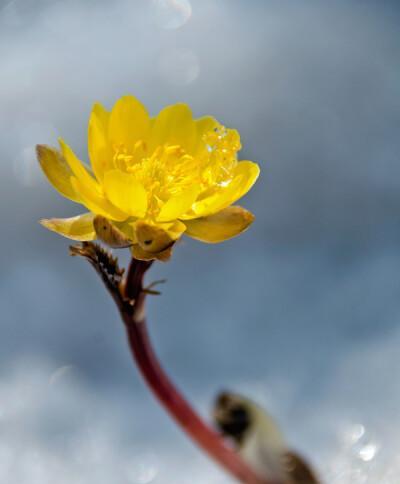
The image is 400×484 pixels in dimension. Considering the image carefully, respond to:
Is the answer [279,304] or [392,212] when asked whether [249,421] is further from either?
[392,212]

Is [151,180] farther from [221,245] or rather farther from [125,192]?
[221,245]

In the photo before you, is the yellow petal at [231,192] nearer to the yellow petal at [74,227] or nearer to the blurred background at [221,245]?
the yellow petal at [74,227]

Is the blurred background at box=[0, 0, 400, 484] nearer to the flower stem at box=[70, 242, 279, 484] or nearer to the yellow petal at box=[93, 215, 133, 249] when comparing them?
the flower stem at box=[70, 242, 279, 484]

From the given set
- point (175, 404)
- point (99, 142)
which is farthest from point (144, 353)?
point (99, 142)

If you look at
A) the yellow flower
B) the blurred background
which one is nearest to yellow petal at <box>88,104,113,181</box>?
the yellow flower

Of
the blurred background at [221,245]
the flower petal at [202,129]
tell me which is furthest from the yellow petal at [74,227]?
the blurred background at [221,245]

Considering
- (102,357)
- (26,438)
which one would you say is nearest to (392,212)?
(102,357)
